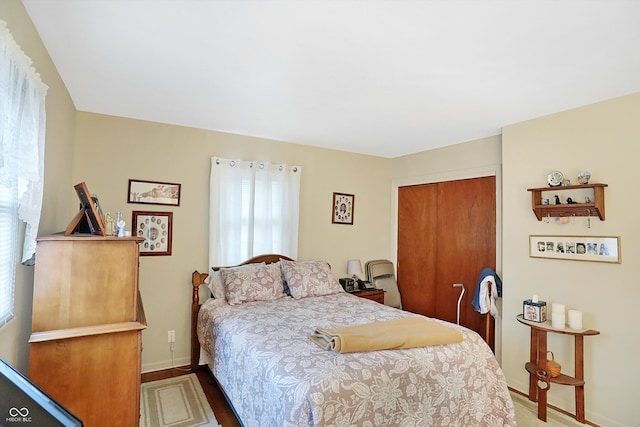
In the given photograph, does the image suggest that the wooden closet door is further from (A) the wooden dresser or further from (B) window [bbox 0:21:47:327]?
(B) window [bbox 0:21:47:327]

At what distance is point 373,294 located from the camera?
414cm

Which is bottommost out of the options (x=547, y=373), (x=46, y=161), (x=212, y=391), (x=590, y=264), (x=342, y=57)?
(x=212, y=391)

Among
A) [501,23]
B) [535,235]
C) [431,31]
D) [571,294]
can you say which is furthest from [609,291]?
[431,31]

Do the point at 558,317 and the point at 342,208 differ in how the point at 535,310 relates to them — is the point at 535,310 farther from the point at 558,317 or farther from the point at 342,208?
the point at 342,208

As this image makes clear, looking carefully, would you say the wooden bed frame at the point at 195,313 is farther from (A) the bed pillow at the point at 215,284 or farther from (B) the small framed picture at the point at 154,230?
(B) the small framed picture at the point at 154,230

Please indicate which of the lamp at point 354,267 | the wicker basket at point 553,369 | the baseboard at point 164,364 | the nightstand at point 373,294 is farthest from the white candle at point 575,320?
the baseboard at point 164,364

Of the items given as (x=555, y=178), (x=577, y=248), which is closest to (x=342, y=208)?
(x=555, y=178)

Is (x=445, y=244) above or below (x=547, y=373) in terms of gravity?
above

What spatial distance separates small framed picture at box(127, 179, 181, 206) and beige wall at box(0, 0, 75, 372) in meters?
0.49

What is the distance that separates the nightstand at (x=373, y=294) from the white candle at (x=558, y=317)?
1877mm

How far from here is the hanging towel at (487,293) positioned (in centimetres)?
328

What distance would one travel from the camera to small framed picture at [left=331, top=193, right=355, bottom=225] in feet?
14.4

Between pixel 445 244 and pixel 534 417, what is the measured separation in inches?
73.9

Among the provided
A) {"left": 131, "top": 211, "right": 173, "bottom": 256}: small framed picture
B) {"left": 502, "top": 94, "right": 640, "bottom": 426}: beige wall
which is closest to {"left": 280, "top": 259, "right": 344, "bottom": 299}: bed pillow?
{"left": 131, "top": 211, "right": 173, "bottom": 256}: small framed picture
